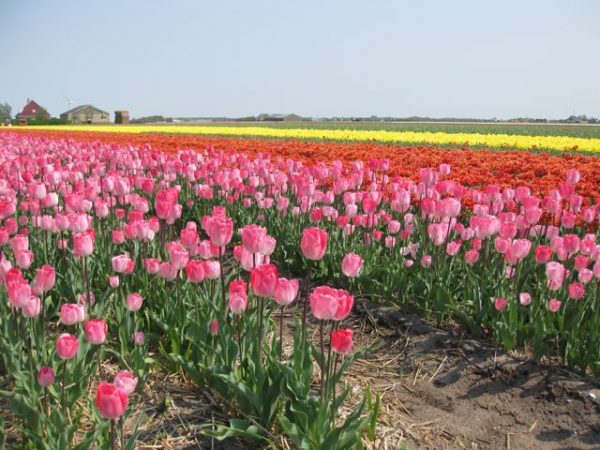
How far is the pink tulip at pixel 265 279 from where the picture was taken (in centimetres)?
197

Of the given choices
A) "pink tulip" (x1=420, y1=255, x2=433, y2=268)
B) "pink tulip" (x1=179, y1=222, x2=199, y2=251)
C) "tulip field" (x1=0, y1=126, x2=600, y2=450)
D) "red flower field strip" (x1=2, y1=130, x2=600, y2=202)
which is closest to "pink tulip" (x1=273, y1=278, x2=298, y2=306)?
"tulip field" (x1=0, y1=126, x2=600, y2=450)

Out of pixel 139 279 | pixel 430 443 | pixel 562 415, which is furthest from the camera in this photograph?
pixel 139 279

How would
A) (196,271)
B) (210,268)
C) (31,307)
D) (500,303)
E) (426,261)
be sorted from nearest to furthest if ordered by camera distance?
(31,307) → (196,271) → (210,268) → (500,303) → (426,261)

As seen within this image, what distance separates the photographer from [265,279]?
6.51 ft

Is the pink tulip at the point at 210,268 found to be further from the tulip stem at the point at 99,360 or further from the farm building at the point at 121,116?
the farm building at the point at 121,116

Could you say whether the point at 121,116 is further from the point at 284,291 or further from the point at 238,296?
the point at 284,291

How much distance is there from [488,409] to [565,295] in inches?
38.3

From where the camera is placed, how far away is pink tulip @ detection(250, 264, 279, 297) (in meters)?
1.97

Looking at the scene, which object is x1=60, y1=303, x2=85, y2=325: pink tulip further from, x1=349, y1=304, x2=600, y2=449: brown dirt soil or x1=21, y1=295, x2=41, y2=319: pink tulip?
x1=349, y1=304, x2=600, y2=449: brown dirt soil

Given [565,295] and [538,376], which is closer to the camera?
[538,376]

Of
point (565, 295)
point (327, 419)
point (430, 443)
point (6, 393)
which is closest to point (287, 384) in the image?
point (327, 419)

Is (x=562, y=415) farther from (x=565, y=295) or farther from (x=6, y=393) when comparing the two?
(x=6, y=393)

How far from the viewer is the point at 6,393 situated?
2.27m

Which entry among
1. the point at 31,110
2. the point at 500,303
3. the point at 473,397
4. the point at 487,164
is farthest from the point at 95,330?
the point at 31,110
